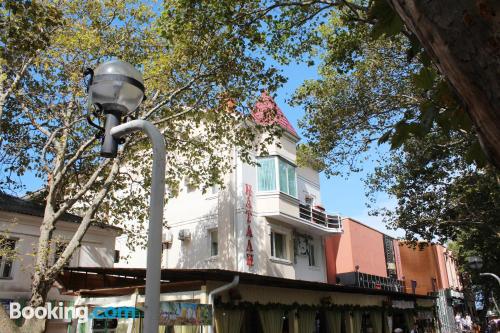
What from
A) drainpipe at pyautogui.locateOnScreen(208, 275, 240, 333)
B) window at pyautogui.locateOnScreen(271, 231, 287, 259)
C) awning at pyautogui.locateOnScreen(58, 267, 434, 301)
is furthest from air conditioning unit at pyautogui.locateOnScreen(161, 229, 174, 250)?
drainpipe at pyautogui.locateOnScreen(208, 275, 240, 333)

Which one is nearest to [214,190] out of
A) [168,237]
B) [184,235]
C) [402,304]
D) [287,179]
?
[184,235]

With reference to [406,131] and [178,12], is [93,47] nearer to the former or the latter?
[178,12]

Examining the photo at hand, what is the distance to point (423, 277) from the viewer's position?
38094 millimetres

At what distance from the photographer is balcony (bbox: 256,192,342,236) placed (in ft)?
68.6

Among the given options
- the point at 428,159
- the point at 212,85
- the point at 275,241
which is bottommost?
the point at 275,241

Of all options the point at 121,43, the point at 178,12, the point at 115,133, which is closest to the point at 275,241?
the point at 121,43

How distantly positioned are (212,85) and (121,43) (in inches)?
122

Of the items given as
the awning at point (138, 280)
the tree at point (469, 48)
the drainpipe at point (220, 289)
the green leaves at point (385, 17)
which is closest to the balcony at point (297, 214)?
the awning at point (138, 280)

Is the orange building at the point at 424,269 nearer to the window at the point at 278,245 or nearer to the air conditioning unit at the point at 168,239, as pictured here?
the window at the point at 278,245

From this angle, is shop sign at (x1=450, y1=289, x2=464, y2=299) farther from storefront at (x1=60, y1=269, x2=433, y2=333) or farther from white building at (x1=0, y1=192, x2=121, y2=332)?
white building at (x1=0, y1=192, x2=121, y2=332)

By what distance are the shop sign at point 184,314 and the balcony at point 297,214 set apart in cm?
1140

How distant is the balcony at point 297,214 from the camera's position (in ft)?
68.6

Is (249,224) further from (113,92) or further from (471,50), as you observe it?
(471,50)

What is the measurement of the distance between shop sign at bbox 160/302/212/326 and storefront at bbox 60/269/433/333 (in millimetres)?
798
